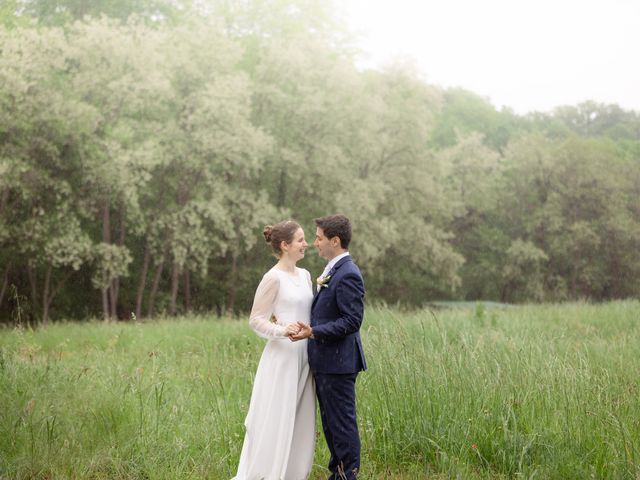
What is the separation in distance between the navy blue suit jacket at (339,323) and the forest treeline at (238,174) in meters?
17.1

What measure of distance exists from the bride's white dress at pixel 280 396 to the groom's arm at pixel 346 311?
1.17 ft

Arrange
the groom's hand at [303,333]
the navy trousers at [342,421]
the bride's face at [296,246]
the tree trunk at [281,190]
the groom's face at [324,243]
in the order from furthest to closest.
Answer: the tree trunk at [281,190]
the bride's face at [296,246]
the groom's face at [324,243]
the navy trousers at [342,421]
the groom's hand at [303,333]

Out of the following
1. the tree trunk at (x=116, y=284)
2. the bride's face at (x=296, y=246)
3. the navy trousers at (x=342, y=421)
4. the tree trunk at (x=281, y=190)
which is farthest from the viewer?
the tree trunk at (x=281, y=190)

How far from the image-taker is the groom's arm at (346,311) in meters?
4.91

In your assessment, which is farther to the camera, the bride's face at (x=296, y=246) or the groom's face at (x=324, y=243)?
the bride's face at (x=296, y=246)

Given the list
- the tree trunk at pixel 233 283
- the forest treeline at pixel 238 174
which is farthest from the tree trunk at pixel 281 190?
the tree trunk at pixel 233 283

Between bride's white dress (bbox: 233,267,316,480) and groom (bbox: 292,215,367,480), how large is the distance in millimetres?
203

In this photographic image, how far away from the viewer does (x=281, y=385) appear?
5.24 meters

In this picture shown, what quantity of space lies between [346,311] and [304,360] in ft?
2.13

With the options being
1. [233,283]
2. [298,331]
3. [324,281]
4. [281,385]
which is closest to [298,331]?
[298,331]

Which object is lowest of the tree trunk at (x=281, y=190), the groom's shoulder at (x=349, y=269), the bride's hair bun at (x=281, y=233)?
the groom's shoulder at (x=349, y=269)

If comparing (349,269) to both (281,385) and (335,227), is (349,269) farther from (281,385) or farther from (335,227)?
(281,385)

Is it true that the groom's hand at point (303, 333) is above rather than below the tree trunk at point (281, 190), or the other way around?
below

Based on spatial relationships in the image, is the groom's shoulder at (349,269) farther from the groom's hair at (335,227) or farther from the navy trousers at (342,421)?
the navy trousers at (342,421)
